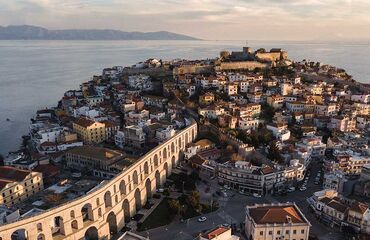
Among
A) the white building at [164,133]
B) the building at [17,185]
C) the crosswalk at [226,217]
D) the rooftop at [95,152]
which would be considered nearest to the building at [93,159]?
the rooftop at [95,152]

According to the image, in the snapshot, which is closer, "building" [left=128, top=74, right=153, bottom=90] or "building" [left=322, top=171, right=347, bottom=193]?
"building" [left=322, top=171, right=347, bottom=193]

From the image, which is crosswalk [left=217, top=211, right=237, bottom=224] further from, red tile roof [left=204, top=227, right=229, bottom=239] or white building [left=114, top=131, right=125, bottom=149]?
white building [left=114, top=131, right=125, bottom=149]

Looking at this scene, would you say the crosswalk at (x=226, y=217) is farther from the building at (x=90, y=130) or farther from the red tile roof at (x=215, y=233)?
the building at (x=90, y=130)

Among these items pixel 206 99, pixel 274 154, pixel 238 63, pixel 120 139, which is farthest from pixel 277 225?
pixel 238 63

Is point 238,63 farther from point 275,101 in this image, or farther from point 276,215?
point 276,215

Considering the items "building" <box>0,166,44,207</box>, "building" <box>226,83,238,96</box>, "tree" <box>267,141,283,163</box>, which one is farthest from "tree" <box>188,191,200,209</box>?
"building" <box>226,83,238,96</box>

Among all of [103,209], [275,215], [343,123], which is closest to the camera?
[275,215]
